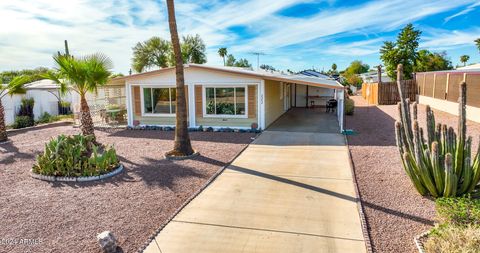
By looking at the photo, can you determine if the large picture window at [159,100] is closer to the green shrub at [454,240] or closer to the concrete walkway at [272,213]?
the concrete walkway at [272,213]

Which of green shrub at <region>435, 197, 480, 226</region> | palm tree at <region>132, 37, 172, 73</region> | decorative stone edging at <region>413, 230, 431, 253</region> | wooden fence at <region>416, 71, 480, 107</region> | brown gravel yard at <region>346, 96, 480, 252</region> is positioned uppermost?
palm tree at <region>132, 37, 172, 73</region>

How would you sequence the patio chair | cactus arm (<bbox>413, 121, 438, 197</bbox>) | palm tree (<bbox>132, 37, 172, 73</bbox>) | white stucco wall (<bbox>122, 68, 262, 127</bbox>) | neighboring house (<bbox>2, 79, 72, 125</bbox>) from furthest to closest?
1. palm tree (<bbox>132, 37, 172, 73</bbox>)
2. the patio chair
3. neighboring house (<bbox>2, 79, 72, 125</bbox>)
4. white stucco wall (<bbox>122, 68, 262, 127</bbox>)
5. cactus arm (<bbox>413, 121, 438, 197</bbox>)

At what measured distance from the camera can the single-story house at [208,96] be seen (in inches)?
572

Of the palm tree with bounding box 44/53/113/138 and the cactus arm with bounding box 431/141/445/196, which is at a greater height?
the palm tree with bounding box 44/53/113/138

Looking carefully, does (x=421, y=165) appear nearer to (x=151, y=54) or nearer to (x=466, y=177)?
(x=466, y=177)

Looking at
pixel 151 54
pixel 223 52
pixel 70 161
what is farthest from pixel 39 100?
pixel 223 52

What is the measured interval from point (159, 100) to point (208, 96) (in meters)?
2.77

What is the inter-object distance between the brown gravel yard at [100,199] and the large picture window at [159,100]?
5123mm

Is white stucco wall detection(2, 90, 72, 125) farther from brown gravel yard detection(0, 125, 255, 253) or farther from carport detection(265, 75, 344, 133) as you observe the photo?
carport detection(265, 75, 344, 133)

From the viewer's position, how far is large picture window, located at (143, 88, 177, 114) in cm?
1575

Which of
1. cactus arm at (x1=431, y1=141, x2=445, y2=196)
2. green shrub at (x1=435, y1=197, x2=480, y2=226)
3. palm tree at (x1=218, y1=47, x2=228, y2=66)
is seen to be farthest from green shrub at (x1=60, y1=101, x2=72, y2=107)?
palm tree at (x1=218, y1=47, x2=228, y2=66)

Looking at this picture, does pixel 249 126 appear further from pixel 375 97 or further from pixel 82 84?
pixel 375 97

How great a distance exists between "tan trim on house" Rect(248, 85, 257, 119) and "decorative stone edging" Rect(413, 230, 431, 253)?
10551 millimetres

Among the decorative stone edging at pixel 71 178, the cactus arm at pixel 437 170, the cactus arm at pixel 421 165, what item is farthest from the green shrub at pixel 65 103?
the cactus arm at pixel 437 170
